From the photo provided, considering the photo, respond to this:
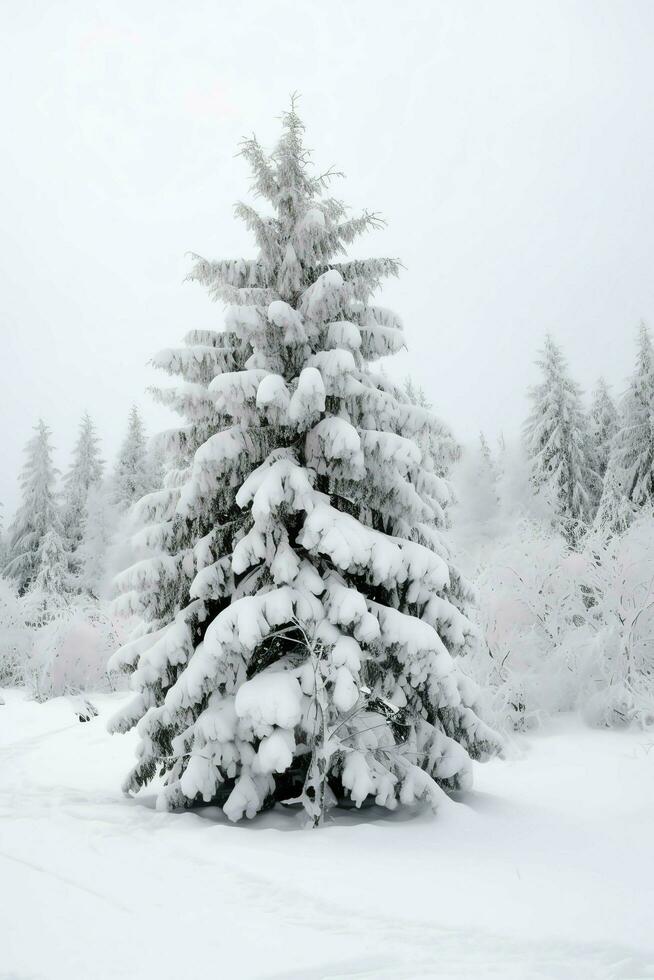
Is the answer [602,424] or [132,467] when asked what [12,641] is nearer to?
[132,467]

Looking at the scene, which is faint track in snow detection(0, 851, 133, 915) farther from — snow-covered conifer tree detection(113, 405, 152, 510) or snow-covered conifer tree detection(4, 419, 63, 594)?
snow-covered conifer tree detection(113, 405, 152, 510)

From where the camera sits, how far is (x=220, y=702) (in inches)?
294

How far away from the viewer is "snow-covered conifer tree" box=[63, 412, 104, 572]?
136 feet

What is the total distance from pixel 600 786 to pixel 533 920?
6.57 metres

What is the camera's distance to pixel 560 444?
29.4 metres

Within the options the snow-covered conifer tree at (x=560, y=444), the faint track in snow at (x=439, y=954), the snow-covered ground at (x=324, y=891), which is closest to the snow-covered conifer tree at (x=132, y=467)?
the snow-covered conifer tree at (x=560, y=444)

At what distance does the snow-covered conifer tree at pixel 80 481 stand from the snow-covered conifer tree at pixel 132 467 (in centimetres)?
223

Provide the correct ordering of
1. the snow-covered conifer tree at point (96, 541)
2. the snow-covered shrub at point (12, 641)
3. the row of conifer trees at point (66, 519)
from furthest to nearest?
the snow-covered conifer tree at point (96, 541), the row of conifer trees at point (66, 519), the snow-covered shrub at point (12, 641)

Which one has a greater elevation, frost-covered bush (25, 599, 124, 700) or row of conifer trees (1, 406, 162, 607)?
row of conifer trees (1, 406, 162, 607)

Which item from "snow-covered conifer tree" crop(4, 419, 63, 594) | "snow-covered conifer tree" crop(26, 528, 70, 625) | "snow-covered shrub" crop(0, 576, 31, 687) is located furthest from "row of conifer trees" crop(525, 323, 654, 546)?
"snow-covered conifer tree" crop(4, 419, 63, 594)

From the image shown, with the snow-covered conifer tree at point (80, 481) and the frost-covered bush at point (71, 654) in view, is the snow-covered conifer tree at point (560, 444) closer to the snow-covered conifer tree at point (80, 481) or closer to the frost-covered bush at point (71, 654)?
the frost-covered bush at point (71, 654)

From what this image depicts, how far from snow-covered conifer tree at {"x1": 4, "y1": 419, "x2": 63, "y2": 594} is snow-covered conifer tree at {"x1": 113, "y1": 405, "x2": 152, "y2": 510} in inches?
172

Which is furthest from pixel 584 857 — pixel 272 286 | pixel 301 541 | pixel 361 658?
pixel 272 286

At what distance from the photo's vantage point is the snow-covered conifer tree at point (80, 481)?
1630 inches
